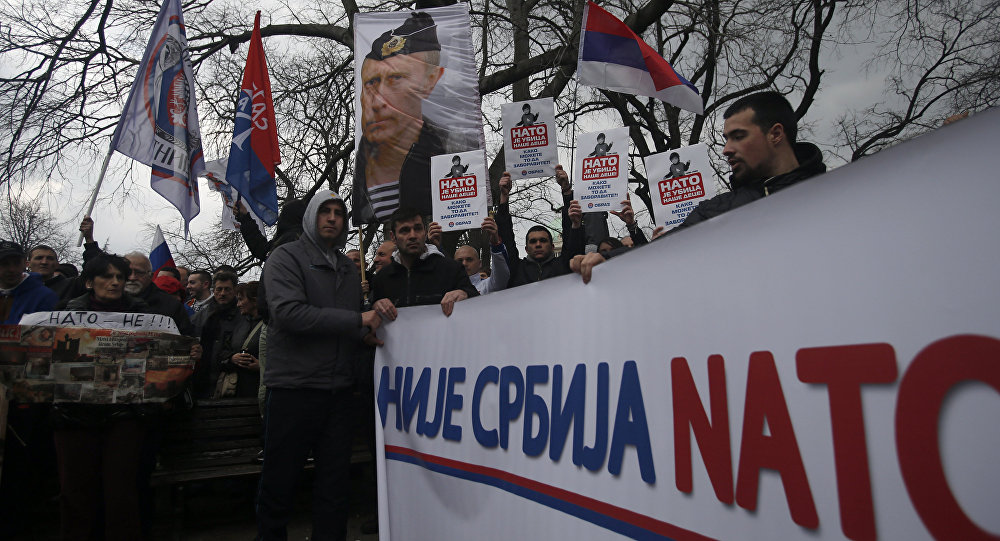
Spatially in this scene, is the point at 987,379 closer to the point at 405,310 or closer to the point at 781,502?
the point at 781,502

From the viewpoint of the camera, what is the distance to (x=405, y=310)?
292 cm

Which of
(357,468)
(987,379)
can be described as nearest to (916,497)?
(987,379)

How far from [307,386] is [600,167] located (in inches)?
108

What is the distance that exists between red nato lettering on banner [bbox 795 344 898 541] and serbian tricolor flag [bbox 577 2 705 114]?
342cm

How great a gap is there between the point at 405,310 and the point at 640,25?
7.03m

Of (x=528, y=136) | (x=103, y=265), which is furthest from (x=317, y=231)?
(x=528, y=136)

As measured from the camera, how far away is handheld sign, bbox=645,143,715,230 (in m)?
4.40

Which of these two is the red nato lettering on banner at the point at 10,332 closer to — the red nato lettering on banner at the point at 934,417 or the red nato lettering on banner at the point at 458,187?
the red nato lettering on banner at the point at 458,187

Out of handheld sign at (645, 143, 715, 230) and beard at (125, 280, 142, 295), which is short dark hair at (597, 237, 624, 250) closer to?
handheld sign at (645, 143, 715, 230)

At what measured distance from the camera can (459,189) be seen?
436 centimetres

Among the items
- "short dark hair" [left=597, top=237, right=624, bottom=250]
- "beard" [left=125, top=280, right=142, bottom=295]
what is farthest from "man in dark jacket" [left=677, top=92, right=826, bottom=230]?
"beard" [left=125, top=280, right=142, bottom=295]

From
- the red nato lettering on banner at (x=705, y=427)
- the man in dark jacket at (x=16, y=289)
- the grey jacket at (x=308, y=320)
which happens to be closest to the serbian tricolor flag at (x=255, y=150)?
the man in dark jacket at (x=16, y=289)

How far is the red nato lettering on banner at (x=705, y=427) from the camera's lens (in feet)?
4.46

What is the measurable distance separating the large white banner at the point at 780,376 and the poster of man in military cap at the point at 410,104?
285 cm
